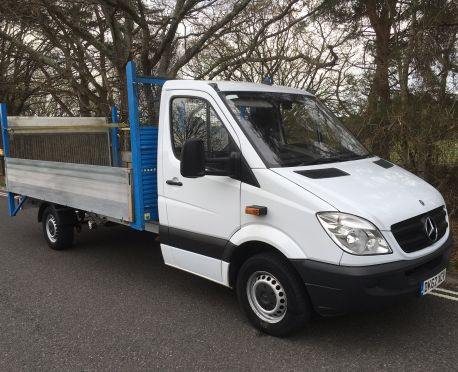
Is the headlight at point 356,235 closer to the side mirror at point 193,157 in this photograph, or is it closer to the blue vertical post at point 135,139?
the side mirror at point 193,157

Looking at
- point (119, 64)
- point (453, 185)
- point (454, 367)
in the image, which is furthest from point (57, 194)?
point (119, 64)

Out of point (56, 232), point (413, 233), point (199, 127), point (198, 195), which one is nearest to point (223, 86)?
point (199, 127)

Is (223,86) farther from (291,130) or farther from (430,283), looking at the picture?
(430,283)

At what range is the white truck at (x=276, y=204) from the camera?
10.9 feet

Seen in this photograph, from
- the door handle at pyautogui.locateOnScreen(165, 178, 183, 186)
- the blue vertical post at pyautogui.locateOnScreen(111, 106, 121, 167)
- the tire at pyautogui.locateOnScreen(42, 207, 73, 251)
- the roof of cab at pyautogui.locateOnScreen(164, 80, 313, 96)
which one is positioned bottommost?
the tire at pyautogui.locateOnScreen(42, 207, 73, 251)

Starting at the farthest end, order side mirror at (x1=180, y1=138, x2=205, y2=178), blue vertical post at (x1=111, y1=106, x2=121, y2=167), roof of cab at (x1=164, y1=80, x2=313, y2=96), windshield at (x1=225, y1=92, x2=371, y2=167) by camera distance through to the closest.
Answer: blue vertical post at (x1=111, y1=106, x2=121, y2=167)
roof of cab at (x1=164, y1=80, x2=313, y2=96)
windshield at (x1=225, y1=92, x2=371, y2=167)
side mirror at (x1=180, y1=138, x2=205, y2=178)

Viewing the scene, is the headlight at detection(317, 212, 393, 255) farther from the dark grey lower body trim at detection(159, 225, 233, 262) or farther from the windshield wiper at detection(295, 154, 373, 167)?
the dark grey lower body trim at detection(159, 225, 233, 262)

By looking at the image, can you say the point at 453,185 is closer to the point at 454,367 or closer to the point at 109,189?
the point at 454,367

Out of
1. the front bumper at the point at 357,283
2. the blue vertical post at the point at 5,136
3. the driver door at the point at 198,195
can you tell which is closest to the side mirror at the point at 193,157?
the driver door at the point at 198,195

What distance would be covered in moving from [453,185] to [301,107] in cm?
336

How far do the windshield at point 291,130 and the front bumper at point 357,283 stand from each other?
95 centimetres

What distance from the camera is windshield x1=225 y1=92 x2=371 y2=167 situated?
3.97 metres

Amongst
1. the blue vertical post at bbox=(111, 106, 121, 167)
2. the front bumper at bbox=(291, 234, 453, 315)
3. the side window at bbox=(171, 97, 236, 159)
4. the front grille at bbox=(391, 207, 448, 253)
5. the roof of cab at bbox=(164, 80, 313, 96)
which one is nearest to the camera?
the front bumper at bbox=(291, 234, 453, 315)

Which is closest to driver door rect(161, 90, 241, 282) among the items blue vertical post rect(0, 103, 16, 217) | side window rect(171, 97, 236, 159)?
side window rect(171, 97, 236, 159)
